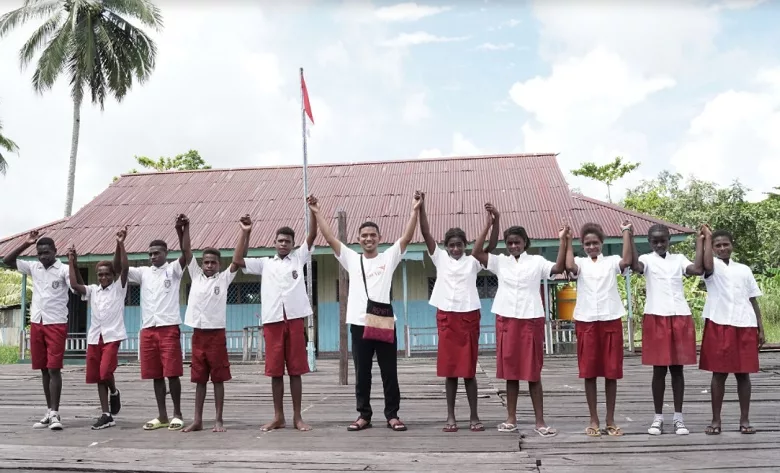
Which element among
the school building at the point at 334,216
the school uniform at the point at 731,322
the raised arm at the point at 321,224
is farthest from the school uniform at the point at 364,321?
the school building at the point at 334,216

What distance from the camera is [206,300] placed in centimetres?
557

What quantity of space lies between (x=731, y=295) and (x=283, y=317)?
3399mm

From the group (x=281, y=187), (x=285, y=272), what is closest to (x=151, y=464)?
(x=285, y=272)

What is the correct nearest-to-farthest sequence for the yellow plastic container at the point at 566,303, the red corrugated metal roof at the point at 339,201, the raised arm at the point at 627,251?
the raised arm at the point at 627,251, the red corrugated metal roof at the point at 339,201, the yellow plastic container at the point at 566,303

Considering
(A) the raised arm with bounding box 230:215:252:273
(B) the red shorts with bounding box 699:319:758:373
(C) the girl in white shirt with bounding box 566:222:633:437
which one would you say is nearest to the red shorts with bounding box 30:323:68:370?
(A) the raised arm with bounding box 230:215:252:273

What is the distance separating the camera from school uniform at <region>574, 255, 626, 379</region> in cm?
504

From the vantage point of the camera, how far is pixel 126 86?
2211cm

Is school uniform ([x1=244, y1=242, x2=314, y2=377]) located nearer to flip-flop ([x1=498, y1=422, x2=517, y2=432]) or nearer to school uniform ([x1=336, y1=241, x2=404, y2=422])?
school uniform ([x1=336, y1=241, x2=404, y2=422])

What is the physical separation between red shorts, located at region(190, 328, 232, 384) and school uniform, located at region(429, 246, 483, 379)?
5.73ft

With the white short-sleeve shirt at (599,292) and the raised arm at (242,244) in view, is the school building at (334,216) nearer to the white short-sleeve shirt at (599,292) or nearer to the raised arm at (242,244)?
the raised arm at (242,244)

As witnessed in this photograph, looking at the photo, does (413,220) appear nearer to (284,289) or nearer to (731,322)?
(284,289)

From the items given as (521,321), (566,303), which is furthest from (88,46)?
(521,321)

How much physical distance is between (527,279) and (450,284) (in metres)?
0.58

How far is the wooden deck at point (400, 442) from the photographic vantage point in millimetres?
4227
